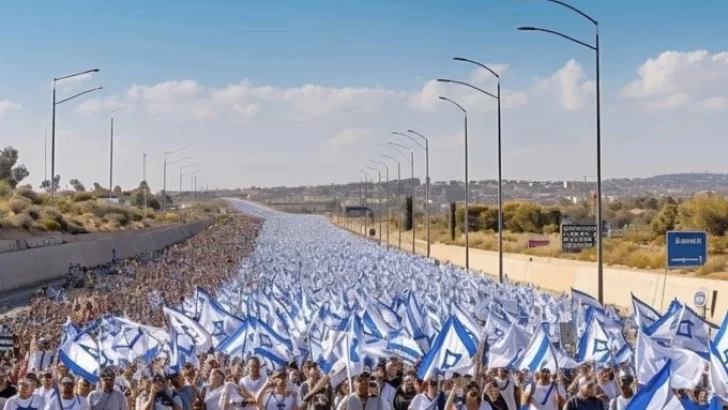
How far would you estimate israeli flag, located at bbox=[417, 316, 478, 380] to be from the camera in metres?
13.4

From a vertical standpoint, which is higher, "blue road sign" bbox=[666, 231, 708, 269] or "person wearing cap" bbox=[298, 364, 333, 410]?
"blue road sign" bbox=[666, 231, 708, 269]

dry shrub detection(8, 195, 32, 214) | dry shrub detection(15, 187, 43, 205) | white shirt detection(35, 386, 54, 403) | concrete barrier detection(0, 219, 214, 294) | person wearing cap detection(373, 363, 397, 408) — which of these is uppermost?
dry shrub detection(15, 187, 43, 205)

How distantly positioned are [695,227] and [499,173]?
2873cm

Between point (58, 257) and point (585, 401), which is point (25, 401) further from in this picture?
point (58, 257)

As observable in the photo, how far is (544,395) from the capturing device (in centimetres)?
1203

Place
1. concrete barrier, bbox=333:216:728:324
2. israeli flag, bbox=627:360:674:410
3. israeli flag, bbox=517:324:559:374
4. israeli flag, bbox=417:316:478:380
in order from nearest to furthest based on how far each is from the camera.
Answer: israeli flag, bbox=627:360:674:410
israeli flag, bbox=417:316:478:380
israeli flag, bbox=517:324:559:374
concrete barrier, bbox=333:216:728:324

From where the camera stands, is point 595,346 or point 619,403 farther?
point 595,346

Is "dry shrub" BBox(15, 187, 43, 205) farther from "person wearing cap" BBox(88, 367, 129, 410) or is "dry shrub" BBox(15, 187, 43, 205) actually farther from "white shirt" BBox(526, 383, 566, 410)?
"white shirt" BBox(526, 383, 566, 410)

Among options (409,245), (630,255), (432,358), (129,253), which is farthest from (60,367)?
(409,245)

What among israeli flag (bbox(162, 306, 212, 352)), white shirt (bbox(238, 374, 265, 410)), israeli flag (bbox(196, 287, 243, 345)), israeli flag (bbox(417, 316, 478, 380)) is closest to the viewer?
white shirt (bbox(238, 374, 265, 410))

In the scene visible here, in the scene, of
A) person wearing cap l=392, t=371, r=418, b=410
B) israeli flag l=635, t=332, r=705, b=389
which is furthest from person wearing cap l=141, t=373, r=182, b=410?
israeli flag l=635, t=332, r=705, b=389

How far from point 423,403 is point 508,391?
1595 millimetres

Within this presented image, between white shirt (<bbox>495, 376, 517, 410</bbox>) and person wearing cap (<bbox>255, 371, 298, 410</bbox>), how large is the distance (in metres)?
1.88

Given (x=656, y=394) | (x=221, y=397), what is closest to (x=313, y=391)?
(x=221, y=397)
